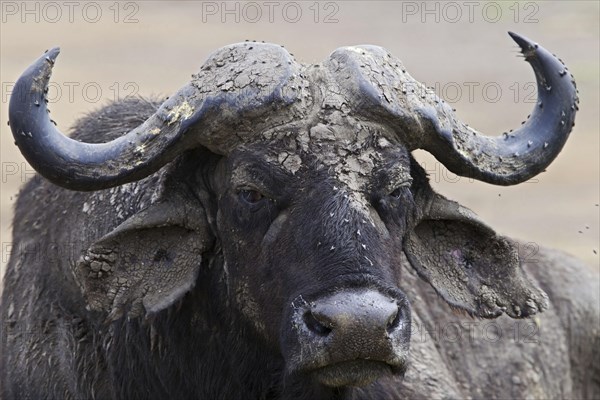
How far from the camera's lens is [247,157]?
6836 mm

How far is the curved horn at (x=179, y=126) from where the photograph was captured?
668cm

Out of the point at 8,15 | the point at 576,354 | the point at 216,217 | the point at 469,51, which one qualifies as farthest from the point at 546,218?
the point at 216,217

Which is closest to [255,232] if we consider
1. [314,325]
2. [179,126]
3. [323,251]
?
[323,251]

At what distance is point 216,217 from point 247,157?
48 cm

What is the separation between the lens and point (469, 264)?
779 centimetres

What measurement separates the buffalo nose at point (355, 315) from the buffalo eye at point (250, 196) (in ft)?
2.49

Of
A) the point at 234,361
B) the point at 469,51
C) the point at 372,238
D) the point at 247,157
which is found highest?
the point at 469,51

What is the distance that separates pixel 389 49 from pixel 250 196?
1563cm

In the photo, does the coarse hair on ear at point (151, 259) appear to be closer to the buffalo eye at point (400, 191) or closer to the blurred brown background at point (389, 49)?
the buffalo eye at point (400, 191)

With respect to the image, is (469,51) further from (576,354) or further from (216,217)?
(216,217)

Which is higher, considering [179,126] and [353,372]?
[179,126]

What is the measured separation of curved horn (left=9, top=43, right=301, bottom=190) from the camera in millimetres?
6684

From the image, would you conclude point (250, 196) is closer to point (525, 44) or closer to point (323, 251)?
point (323, 251)

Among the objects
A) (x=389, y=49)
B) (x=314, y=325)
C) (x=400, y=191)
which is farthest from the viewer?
(x=389, y=49)
